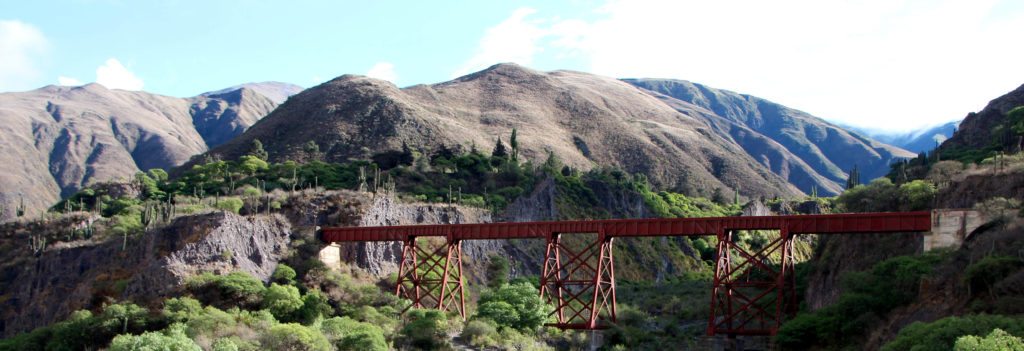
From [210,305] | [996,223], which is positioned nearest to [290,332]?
[210,305]

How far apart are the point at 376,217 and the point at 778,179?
93.9 m

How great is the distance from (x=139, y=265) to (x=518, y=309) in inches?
826

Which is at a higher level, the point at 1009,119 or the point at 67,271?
the point at 1009,119

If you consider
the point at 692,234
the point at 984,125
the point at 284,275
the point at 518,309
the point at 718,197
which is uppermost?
the point at 984,125

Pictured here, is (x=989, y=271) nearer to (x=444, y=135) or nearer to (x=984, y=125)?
(x=984, y=125)

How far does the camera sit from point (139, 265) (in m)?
55.1

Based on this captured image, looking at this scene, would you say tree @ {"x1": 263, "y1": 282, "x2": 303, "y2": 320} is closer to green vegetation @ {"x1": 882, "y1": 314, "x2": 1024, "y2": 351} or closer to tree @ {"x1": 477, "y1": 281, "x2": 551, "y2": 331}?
tree @ {"x1": 477, "y1": 281, "x2": 551, "y2": 331}

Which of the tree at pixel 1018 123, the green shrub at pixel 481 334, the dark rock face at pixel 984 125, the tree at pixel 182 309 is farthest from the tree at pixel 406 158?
the tree at pixel 1018 123

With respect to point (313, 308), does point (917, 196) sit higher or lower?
higher

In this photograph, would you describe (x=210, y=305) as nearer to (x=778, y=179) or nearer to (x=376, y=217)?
(x=376, y=217)

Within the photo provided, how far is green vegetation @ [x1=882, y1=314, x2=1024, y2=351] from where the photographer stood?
99.0 feet

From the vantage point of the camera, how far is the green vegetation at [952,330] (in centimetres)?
3017

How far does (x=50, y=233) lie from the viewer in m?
64.8

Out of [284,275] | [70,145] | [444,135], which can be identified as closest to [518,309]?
[284,275]
